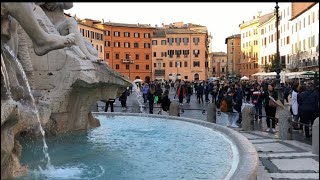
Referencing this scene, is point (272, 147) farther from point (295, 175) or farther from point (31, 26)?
point (31, 26)

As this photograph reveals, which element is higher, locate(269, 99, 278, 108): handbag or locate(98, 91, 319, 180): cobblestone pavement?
locate(269, 99, 278, 108): handbag

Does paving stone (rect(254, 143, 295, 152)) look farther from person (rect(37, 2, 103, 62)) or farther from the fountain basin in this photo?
person (rect(37, 2, 103, 62))

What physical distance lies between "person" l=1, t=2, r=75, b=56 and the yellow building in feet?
320

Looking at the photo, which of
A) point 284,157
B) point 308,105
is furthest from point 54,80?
point 308,105

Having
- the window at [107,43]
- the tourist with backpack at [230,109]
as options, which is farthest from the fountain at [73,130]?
the window at [107,43]

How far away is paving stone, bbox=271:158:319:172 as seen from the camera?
7.81 m

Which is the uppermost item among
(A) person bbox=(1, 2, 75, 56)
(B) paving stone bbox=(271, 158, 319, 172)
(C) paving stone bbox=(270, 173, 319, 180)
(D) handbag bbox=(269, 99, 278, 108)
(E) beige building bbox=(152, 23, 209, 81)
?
(E) beige building bbox=(152, 23, 209, 81)

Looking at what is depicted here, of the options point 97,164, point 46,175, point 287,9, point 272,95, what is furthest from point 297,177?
point 287,9

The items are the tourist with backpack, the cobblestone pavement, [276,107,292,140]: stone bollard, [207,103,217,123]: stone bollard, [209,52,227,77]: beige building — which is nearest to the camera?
the cobblestone pavement

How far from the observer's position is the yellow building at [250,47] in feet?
341

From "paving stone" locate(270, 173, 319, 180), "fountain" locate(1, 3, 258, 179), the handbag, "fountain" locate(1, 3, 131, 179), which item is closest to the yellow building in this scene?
the handbag

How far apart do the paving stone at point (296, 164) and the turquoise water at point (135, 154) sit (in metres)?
0.90

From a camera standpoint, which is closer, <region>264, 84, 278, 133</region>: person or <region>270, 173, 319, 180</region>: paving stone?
<region>270, 173, 319, 180</region>: paving stone

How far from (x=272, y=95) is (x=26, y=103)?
30.5 feet
